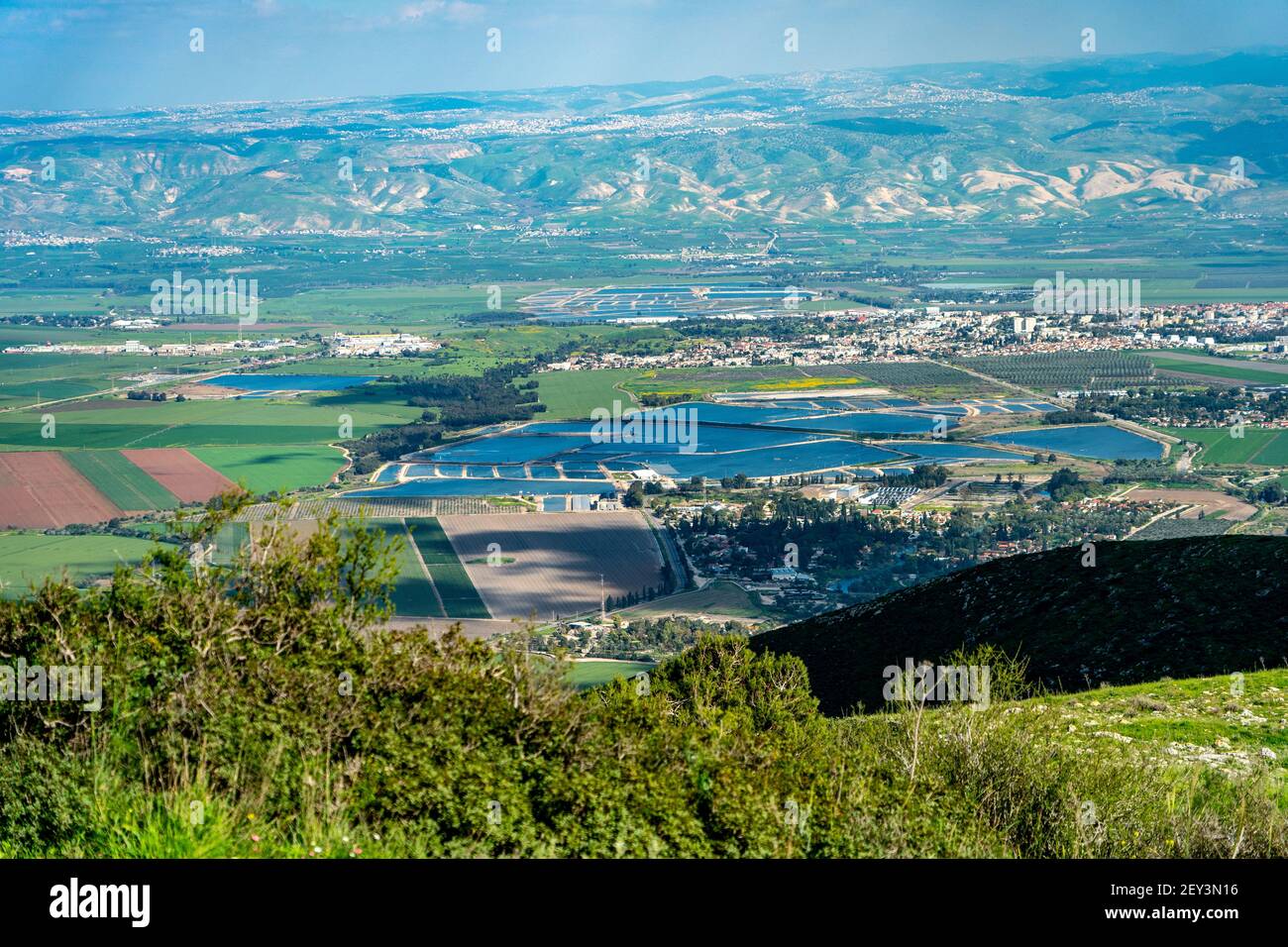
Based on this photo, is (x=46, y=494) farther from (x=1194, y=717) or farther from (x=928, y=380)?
(x=1194, y=717)

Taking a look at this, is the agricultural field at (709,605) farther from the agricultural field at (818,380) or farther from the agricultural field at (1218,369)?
the agricultural field at (1218,369)

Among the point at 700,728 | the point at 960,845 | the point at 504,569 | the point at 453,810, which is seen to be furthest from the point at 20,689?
the point at 504,569

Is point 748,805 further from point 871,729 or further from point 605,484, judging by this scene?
point 605,484

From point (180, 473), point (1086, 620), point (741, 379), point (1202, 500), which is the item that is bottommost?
point (1202, 500)

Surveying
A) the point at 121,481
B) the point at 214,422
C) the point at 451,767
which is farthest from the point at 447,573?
the point at 214,422

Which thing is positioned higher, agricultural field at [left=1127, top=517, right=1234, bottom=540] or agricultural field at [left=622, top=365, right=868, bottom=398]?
agricultural field at [left=622, top=365, right=868, bottom=398]

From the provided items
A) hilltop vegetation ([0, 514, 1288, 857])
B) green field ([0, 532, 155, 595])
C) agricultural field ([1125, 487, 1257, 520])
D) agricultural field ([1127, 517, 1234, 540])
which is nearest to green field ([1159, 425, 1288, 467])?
agricultural field ([1125, 487, 1257, 520])

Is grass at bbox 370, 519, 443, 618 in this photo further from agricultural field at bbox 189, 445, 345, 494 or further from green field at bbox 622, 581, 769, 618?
agricultural field at bbox 189, 445, 345, 494
